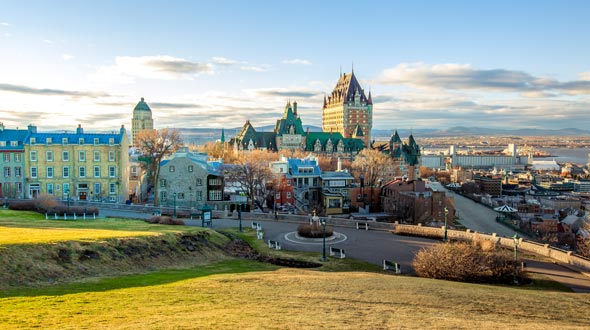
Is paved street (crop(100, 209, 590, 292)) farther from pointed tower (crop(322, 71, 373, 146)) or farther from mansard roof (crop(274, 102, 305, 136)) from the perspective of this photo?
pointed tower (crop(322, 71, 373, 146))

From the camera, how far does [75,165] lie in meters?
59.5

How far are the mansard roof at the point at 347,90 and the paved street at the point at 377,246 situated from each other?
136765 millimetres

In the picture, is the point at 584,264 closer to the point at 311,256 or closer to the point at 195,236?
the point at 311,256

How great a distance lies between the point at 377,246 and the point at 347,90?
488 ft

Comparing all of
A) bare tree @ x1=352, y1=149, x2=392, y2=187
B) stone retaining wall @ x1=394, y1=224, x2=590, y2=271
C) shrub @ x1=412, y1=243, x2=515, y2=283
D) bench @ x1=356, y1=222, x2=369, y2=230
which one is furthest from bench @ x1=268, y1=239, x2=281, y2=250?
bare tree @ x1=352, y1=149, x2=392, y2=187

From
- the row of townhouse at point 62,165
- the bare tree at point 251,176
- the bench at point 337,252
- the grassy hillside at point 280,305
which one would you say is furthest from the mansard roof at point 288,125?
the grassy hillside at point 280,305

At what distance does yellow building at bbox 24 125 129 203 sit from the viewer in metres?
58.2

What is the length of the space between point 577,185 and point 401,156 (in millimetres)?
85318

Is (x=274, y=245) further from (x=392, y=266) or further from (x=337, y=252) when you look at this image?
(x=392, y=266)

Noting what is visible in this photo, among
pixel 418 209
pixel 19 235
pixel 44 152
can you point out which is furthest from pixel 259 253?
pixel 44 152

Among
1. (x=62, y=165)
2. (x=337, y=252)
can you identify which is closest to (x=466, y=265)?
(x=337, y=252)

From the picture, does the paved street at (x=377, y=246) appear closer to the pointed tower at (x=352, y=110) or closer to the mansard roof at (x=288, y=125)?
the mansard roof at (x=288, y=125)

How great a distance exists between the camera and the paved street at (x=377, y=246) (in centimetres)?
2892

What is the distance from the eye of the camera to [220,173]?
205ft
